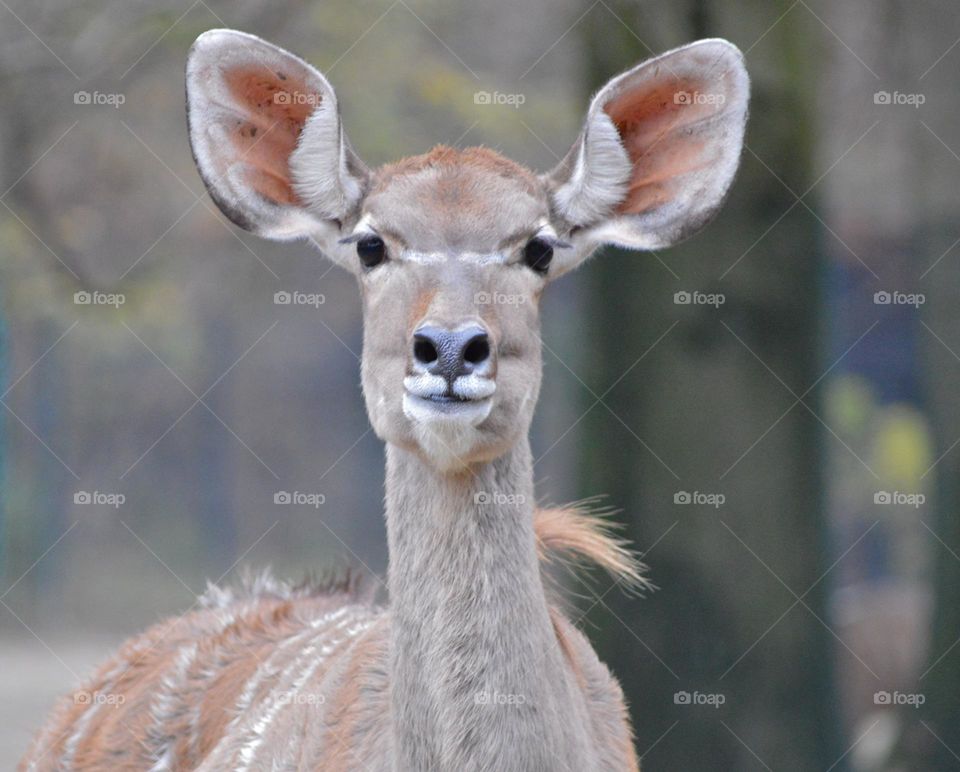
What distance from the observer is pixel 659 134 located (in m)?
5.01

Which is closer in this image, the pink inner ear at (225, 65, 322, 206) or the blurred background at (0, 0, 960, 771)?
the pink inner ear at (225, 65, 322, 206)

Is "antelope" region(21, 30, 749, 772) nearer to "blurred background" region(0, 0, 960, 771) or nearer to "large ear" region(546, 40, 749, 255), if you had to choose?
"large ear" region(546, 40, 749, 255)

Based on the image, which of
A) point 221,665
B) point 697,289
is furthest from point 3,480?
point 221,665

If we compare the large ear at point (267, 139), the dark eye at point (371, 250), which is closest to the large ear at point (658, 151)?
the dark eye at point (371, 250)

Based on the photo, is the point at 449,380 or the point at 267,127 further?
the point at 267,127

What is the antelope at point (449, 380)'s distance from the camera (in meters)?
4.23

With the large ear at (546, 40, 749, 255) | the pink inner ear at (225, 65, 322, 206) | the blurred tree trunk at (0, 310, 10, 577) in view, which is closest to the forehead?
the large ear at (546, 40, 749, 255)

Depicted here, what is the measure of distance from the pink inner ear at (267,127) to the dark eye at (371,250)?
1.52ft

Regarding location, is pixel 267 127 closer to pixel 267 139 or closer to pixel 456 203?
pixel 267 139

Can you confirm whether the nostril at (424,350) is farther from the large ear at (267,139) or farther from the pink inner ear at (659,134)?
the pink inner ear at (659,134)

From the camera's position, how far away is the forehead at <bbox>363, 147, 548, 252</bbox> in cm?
454

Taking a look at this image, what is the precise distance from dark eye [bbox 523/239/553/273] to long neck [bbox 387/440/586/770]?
0.54 m

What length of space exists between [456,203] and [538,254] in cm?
29

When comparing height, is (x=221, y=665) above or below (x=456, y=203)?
below
